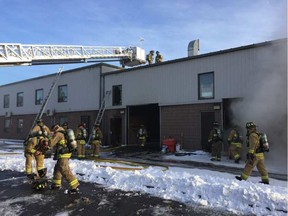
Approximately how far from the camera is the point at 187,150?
15.7m

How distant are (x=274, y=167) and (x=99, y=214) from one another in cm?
805

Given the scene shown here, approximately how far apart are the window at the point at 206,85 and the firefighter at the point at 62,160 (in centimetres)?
948

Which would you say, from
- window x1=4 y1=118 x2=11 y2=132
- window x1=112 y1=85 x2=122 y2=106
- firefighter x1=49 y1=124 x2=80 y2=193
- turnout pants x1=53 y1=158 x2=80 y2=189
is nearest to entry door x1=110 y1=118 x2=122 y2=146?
window x1=112 y1=85 x2=122 y2=106

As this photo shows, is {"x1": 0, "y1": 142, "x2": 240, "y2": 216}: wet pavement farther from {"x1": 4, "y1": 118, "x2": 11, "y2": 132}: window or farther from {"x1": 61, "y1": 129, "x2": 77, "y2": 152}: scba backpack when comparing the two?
{"x1": 4, "y1": 118, "x2": 11, "y2": 132}: window

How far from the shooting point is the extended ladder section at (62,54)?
51.5 ft

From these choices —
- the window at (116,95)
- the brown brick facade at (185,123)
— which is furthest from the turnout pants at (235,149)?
the window at (116,95)

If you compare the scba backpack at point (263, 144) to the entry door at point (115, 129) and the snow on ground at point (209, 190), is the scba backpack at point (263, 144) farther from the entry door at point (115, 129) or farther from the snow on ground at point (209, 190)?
the entry door at point (115, 129)

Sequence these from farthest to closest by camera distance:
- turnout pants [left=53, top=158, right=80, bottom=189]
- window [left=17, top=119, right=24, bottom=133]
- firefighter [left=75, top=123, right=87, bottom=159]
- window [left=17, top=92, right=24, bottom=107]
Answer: window [left=17, top=92, right=24, bottom=107], window [left=17, top=119, right=24, bottom=133], firefighter [left=75, top=123, right=87, bottom=159], turnout pants [left=53, top=158, right=80, bottom=189]

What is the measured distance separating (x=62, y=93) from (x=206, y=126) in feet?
44.3

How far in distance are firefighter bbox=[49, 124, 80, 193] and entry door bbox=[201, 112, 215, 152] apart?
30.1ft

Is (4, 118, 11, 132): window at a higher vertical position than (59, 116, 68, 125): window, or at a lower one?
lower

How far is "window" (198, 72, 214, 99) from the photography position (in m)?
15.3

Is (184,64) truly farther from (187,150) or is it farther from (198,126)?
(187,150)

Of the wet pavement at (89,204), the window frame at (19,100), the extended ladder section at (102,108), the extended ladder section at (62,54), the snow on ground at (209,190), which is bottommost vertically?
the wet pavement at (89,204)
